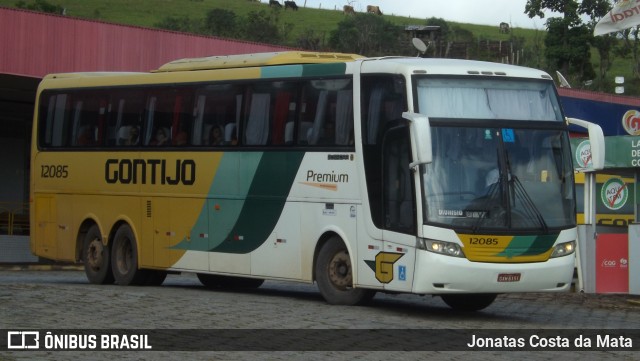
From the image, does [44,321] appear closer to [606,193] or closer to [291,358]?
[291,358]

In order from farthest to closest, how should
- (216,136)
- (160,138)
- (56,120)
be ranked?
(56,120), (160,138), (216,136)

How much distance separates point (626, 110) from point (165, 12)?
263ft

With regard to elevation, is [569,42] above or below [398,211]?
above

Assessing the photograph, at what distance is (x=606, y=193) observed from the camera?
1141 inches

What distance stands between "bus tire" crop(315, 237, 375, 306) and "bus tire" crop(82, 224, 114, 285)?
Result: 18.8 feet

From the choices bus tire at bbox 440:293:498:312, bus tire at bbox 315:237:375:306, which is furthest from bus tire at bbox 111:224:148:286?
bus tire at bbox 440:293:498:312

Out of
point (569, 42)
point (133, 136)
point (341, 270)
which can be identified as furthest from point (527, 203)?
point (569, 42)

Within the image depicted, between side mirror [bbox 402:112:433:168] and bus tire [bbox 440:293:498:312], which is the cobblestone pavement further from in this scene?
side mirror [bbox 402:112:433:168]

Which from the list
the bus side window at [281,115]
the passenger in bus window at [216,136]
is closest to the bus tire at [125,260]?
the passenger in bus window at [216,136]

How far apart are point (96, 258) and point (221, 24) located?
80.3 meters

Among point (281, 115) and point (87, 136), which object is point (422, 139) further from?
point (87, 136)

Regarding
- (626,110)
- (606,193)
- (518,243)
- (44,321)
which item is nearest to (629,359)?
(518,243)

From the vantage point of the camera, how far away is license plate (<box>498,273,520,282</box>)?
53.1 ft

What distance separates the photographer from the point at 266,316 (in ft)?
49.9
